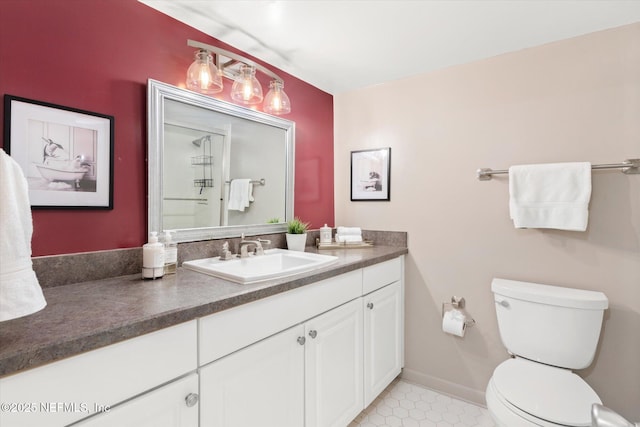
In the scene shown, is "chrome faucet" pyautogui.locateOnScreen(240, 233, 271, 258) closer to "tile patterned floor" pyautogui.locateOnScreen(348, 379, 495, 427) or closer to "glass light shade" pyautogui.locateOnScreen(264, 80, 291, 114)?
"glass light shade" pyautogui.locateOnScreen(264, 80, 291, 114)

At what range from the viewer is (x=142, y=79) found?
1.35 m

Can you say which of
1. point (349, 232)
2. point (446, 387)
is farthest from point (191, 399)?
point (446, 387)

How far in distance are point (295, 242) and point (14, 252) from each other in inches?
53.9

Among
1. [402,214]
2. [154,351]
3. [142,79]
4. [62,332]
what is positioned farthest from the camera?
[402,214]

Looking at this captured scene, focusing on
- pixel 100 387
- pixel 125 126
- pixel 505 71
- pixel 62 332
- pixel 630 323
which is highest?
pixel 505 71

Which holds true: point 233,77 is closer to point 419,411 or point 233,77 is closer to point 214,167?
point 214,167

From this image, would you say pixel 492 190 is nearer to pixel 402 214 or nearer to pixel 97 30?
pixel 402 214

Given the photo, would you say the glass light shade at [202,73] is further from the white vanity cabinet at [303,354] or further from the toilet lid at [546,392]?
the toilet lid at [546,392]

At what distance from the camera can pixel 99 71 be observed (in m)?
1.22

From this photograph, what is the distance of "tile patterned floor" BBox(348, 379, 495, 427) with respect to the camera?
170cm

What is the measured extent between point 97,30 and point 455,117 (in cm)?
189

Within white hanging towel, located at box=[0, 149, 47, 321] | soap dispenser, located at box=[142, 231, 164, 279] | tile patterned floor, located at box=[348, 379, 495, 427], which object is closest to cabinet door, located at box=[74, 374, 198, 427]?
white hanging towel, located at box=[0, 149, 47, 321]

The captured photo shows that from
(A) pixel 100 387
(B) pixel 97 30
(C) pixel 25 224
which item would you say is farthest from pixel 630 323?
(B) pixel 97 30

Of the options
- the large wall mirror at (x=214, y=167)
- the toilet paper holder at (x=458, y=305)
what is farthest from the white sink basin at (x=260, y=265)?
the toilet paper holder at (x=458, y=305)
